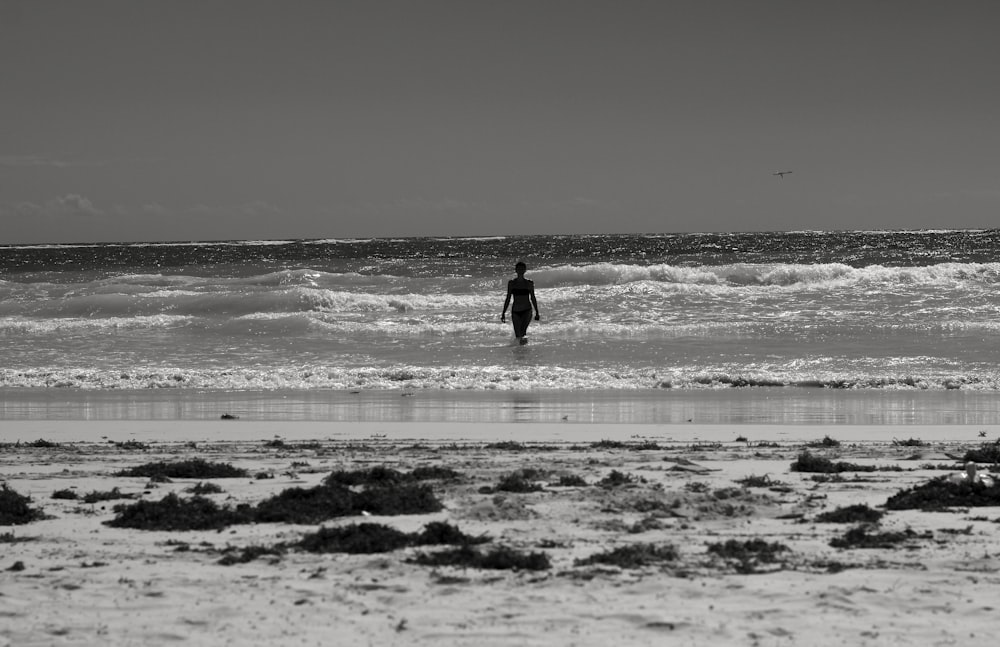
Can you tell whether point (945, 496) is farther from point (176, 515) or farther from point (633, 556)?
point (176, 515)

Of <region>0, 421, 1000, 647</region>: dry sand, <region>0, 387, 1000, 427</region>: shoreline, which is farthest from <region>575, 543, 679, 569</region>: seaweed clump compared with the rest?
<region>0, 387, 1000, 427</region>: shoreline

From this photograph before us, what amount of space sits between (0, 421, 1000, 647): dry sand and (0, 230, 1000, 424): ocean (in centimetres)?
457

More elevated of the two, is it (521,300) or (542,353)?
(521,300)

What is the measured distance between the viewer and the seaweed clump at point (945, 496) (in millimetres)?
6332

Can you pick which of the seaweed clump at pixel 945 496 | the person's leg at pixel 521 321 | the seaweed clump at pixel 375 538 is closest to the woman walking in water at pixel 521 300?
the person's leg at pixel 521 321

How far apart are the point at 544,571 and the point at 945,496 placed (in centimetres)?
290

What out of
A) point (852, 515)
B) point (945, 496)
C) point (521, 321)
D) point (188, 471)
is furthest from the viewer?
point (521, 321)

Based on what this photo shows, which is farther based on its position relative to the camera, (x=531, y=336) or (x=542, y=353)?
(x=531, y=336)

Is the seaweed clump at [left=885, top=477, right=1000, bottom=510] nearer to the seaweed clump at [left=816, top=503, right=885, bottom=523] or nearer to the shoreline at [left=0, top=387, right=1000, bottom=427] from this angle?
the seaweed clump at [left=816, top=503, right=885, bottom=523]

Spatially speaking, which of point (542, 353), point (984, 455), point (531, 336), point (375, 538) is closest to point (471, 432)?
point (984, 455)

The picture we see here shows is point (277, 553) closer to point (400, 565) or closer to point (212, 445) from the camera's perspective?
point (400, 565)

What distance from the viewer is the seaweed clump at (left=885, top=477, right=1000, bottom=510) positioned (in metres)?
6.33

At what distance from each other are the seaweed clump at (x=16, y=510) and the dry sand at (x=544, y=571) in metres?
0.11

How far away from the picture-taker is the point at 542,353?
18188 millimetres
